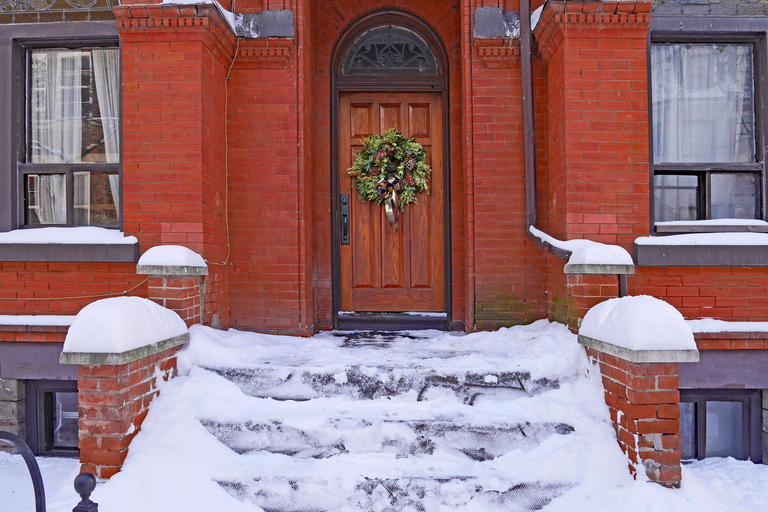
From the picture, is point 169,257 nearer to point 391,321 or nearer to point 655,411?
point 391,321

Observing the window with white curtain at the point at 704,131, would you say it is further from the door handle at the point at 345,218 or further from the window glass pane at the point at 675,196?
the door handle at the point at 345,218

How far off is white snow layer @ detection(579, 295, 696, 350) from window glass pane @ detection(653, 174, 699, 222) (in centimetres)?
159

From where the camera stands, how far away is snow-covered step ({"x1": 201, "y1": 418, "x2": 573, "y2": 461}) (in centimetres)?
313

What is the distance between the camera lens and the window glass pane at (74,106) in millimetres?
4582

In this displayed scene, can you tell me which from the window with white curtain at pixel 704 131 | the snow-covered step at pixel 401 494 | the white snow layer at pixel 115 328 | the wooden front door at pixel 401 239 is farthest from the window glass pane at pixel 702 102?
the white snow layer at pixel 115 328

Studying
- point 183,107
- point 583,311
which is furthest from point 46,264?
point 583,311

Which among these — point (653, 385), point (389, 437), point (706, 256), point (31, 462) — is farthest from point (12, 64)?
→ point (706, 256)

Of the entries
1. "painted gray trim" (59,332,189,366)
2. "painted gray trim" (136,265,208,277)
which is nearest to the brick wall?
"painted gray trim" (59,332,189,366)

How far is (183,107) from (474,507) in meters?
3.71

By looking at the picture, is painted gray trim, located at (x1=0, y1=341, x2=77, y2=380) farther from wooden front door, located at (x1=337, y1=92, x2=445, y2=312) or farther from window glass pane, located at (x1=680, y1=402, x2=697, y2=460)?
window glass pane, located at (x1=680, y1=402, x2=697, y2=460)

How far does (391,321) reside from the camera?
5477mm

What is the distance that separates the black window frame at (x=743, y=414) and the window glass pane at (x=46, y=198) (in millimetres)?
5694

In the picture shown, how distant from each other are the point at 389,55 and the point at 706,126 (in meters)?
3.24

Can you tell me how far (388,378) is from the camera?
3555mm
